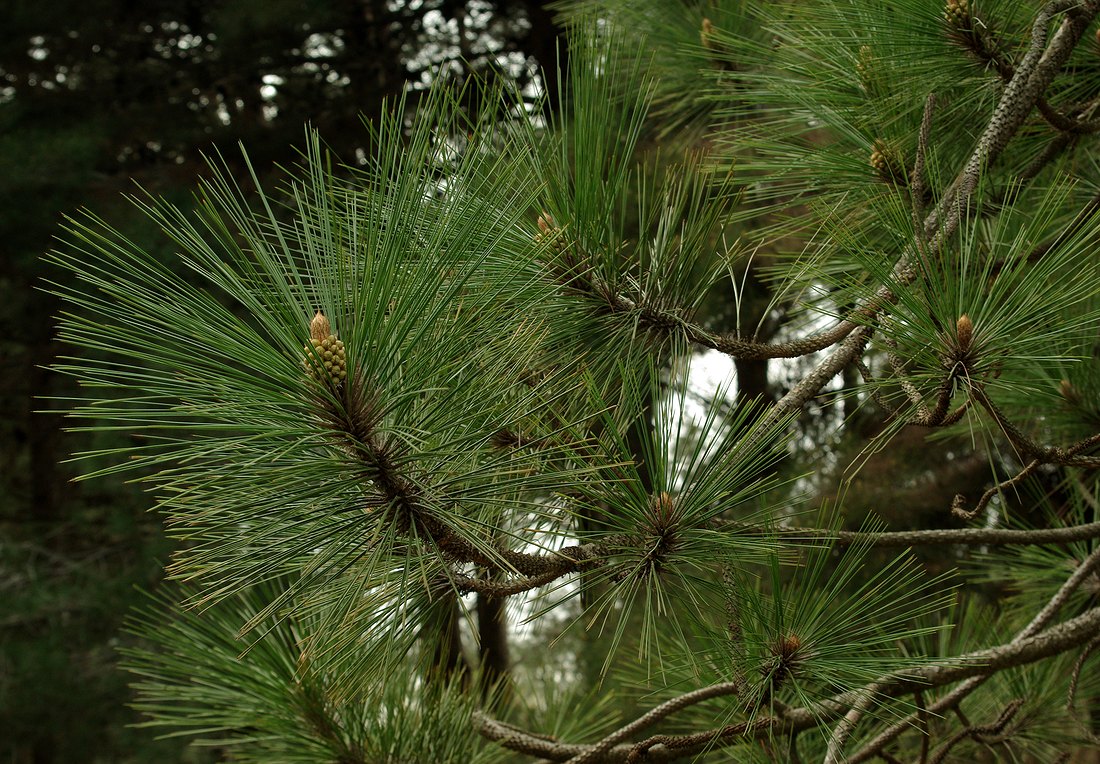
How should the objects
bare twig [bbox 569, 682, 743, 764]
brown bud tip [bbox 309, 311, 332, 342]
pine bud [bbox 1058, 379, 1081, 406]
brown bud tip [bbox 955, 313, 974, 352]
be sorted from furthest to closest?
pine bud [bbox 1058, 379, 1081, 406] → bare twig [bbox 569, 682, 743, 764] → brown bud tip [bbox 955, 313, 974, 352] → brown bud tip [bbox 309, 311, 332, 342]

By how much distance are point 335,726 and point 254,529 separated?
1.58 ft

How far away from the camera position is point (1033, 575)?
138 cm

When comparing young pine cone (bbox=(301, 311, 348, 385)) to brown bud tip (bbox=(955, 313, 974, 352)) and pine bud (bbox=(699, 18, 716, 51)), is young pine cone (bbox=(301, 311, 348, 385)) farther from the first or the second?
→ pine bud (bbox=(699, 18, 716, 51))

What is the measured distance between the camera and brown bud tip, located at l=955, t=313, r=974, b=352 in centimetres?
70

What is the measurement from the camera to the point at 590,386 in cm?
68

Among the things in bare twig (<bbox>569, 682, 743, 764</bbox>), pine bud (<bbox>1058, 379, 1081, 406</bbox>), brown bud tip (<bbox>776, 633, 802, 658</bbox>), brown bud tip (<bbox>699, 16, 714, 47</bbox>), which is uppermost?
brown bud tip (<bbox>699, 16, 714, 47</bbox>)

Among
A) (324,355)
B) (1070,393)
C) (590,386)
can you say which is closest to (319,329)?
(324,355)

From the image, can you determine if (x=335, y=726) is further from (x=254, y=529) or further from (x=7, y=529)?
(x=7, y=529)

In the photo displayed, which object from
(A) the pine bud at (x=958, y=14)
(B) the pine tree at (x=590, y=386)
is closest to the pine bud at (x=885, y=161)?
(B) the pine tree at (x=590, y=386)

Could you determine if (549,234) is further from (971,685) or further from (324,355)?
(971,685)

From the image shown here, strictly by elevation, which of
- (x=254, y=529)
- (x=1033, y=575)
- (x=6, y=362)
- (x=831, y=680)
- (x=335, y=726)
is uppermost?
(x=254, y=529)

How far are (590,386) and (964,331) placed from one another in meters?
0.26

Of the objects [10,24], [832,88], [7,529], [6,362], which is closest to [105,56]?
[10,24]

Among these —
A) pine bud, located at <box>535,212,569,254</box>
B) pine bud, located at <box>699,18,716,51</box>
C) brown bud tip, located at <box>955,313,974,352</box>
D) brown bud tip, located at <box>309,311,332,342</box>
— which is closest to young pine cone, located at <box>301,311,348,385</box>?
brown bud tip, located at <box>309,311,332,342</box>
